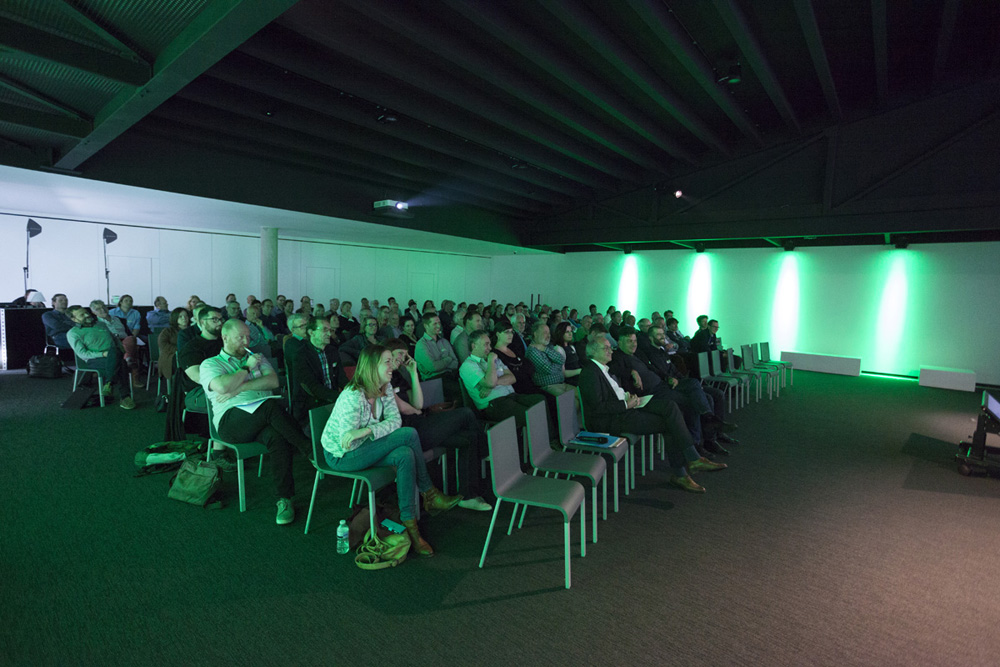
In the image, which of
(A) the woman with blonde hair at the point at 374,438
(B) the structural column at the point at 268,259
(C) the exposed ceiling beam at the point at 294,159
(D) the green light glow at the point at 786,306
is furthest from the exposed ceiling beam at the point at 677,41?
(B) the structural column at the point at 268,259

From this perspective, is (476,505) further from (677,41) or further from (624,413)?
(677,41)

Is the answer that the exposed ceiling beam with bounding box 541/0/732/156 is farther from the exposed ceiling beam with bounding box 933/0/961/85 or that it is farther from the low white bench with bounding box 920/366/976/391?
the low white bench with bounding box 920/366/976/391

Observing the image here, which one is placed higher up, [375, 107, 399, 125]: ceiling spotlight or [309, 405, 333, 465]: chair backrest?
[375, 107, 399, 125]: ceiling spotlight

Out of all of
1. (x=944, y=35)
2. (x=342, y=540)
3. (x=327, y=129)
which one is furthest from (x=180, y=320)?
(x=944, y=35)

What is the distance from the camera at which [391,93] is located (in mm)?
5871

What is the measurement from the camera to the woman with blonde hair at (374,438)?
304 cm

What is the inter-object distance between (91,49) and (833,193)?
1101 cm

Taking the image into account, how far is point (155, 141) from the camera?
6.57 m

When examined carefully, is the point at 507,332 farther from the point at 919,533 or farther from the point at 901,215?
the point at 901,215

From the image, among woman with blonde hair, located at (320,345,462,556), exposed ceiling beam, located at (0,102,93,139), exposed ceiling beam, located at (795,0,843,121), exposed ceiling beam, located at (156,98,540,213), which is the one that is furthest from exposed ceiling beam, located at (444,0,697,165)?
exposed ceiling beam, located at (0,102,93,139)

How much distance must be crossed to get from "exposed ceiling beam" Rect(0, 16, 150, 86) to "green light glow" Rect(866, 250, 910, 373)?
44.4 ft

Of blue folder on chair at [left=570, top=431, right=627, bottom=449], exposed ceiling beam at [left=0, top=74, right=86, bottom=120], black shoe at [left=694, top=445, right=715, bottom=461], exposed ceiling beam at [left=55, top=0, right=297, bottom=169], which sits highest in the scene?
exposed ceiling beam at [left=0, top=74, right=86, bottom=120]

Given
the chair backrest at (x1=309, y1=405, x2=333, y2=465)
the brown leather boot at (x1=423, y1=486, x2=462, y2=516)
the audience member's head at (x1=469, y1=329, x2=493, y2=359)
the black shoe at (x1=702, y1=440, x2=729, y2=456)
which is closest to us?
the chair backrest at (x1=309, y1=405, x2=333, y2=465)

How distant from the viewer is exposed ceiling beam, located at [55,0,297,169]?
2811 mm
